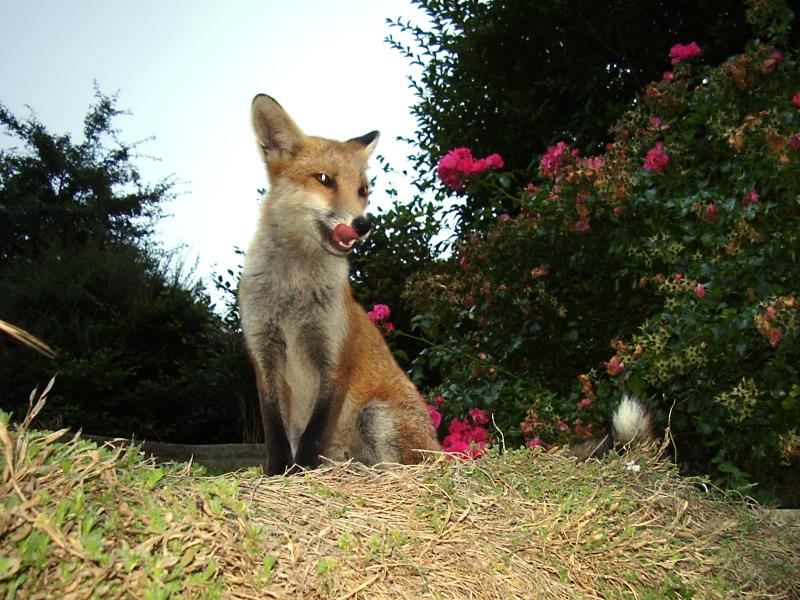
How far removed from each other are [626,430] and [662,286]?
58.1 inches

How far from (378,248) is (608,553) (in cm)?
670

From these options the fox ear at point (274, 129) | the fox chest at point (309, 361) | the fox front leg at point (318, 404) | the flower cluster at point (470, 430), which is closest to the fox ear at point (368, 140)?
the fox ear at point (274, 129)

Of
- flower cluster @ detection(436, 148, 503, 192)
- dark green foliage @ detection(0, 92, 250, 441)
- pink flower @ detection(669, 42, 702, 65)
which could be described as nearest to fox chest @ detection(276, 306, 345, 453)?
flower cluster @ detection(436, 148, 503, 192)

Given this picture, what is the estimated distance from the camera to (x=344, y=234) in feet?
14.0

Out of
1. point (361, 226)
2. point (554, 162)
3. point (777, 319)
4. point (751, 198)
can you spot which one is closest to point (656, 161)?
point (751, 198)

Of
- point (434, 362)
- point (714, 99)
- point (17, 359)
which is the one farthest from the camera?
point (17, 359)

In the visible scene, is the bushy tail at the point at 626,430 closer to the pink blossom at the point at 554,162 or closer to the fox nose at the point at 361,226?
the fox nose at the point at 361,226

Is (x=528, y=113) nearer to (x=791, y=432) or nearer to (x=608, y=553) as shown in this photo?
(x=791, y=432)

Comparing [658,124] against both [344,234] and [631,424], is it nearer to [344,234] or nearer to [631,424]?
[631,424]

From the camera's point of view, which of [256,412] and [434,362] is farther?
[256,412]

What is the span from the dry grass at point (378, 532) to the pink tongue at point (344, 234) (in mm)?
1284

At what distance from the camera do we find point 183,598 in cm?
207

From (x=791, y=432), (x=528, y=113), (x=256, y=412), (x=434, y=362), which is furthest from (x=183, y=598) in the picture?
(x=256, y=412)

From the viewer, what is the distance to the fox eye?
174 inches
